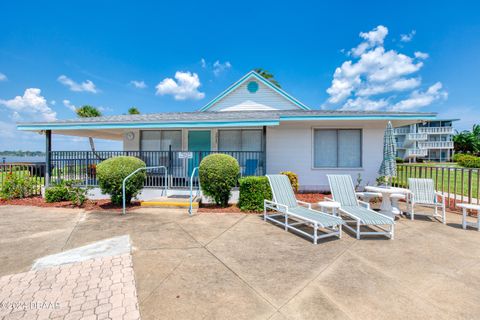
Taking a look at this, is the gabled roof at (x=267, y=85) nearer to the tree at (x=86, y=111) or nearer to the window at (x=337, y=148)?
the window at (x=337, y=148)

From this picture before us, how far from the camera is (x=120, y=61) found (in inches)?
728

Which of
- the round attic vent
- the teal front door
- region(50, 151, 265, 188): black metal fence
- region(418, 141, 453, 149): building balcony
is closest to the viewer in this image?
region(50, 151, 265, 188): black metal fence

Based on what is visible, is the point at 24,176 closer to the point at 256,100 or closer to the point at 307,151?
the point at 256,100

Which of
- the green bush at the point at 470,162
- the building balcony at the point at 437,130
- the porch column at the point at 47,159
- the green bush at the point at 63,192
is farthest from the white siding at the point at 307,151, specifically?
the building balcony at the point at 437,130

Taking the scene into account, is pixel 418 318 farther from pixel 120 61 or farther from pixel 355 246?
pixel 120 61

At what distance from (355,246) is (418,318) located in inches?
81.5

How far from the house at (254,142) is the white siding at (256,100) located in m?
3.57

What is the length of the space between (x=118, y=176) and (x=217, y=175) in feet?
10.8

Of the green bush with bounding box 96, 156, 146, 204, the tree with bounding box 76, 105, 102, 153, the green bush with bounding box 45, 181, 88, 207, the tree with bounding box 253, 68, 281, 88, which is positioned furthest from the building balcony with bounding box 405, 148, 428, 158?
the green bush with bounding box 45, 181, 88, 207

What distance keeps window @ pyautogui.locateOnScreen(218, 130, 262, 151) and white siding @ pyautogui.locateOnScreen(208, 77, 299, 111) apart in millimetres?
3862

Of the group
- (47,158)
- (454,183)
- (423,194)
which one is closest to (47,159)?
(47,158)

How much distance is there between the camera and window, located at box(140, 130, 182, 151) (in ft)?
37.0

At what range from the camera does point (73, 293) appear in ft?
9.09

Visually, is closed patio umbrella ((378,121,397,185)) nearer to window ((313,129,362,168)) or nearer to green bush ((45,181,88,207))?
window ((313,129,362,168))
